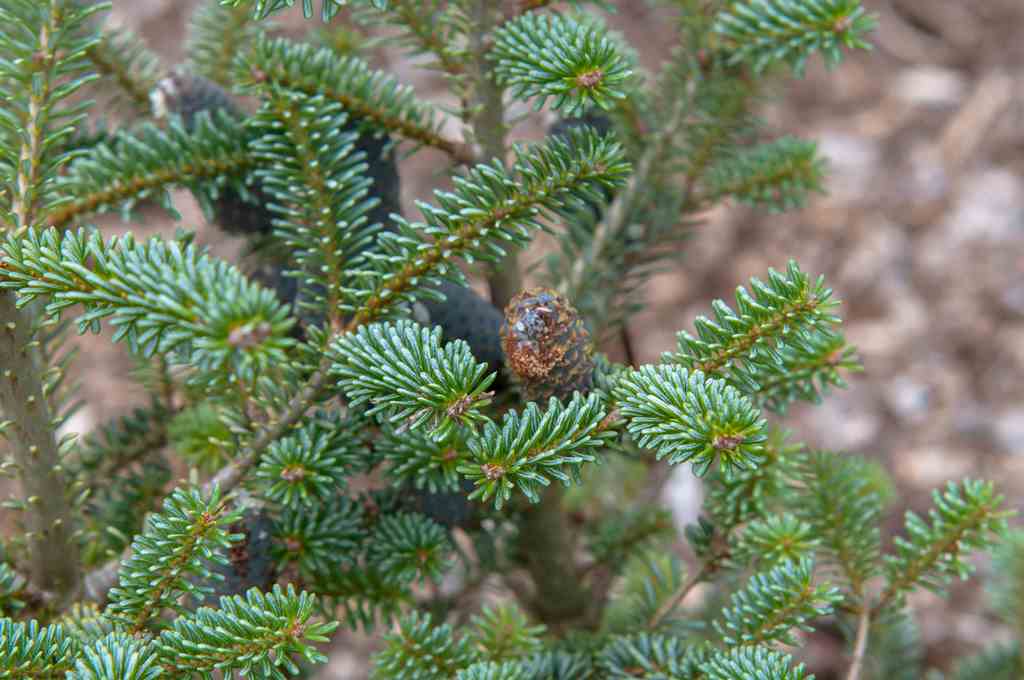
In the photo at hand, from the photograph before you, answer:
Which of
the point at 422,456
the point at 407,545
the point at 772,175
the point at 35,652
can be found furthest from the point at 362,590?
the point at 772,175

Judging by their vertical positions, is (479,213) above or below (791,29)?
below

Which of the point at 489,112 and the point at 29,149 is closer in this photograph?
the point at 29,149

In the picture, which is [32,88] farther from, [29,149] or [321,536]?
[321,536]

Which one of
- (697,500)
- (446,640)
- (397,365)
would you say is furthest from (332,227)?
(697,500)

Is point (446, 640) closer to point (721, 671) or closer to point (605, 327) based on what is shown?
point (721, 671)

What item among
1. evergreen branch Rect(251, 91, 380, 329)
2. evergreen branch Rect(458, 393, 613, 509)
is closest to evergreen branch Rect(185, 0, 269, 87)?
evergreen branch Rect(251, 91, 380, 329)
